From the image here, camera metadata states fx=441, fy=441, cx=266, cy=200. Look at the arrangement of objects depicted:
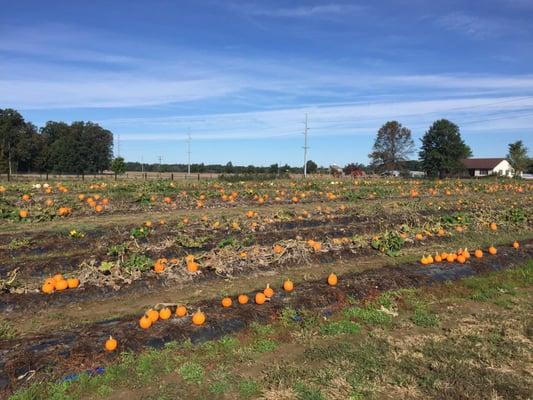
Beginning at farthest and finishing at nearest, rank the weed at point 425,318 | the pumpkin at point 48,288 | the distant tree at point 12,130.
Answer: the distant tree at point 12,130 < the pumpkin at point 48,288 < the weed at point 425,318

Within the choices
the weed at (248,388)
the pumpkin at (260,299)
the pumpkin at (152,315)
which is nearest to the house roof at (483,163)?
the pumpkin at (260,299)

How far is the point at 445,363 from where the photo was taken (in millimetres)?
5395

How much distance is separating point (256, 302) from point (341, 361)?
214 cm

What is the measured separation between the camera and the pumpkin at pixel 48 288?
7484 mm

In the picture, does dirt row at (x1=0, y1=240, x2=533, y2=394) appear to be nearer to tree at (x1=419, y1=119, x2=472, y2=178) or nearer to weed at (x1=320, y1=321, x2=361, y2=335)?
weed at (x1=320, y1=321, x2=361, y2=335)

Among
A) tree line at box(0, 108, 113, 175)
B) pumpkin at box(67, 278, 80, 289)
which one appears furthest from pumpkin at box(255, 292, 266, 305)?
tree line at box(0, 108, 113, 175)

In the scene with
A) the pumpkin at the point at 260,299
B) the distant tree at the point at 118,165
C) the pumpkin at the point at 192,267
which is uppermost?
the distant tree at the point at 118,165

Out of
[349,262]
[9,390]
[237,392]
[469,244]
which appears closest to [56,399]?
[9,390]

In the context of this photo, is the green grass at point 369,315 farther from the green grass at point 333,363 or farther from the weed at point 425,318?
the weed at point 425,318

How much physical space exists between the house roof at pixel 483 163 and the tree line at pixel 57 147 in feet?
263

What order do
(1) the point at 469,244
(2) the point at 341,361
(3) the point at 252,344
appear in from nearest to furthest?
(2) the point at 341,361 → (3) the point at 252,344 → (1) the point at 469,244

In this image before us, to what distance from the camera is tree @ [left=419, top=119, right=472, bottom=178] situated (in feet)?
254

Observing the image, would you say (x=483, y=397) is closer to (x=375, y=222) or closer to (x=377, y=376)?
(x=377, y=376)

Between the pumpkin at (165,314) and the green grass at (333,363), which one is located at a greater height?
the pumpkin at (165,314)
